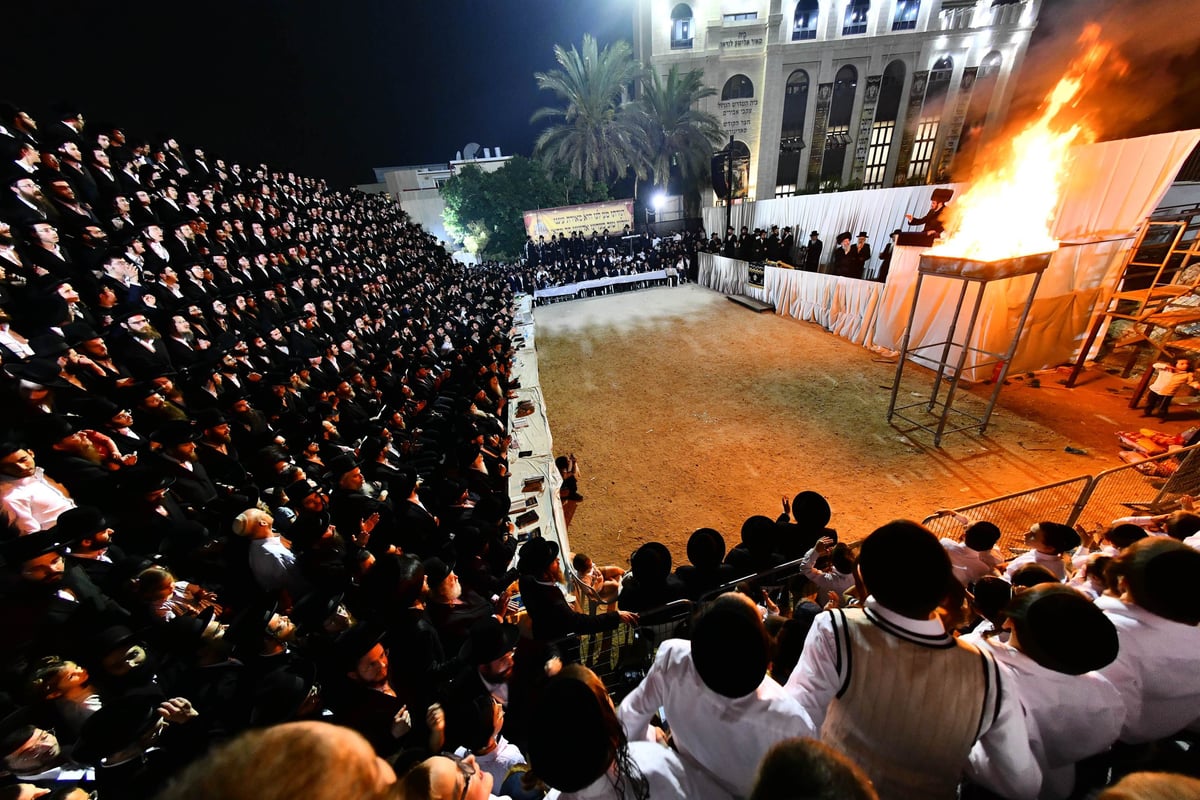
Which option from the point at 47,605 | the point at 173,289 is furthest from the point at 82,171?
the point at 47,605

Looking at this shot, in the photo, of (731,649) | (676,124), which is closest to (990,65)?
(676,124)

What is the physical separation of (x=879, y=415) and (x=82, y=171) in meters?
15.7

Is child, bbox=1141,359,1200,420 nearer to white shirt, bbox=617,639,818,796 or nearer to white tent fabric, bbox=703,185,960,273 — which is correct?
white tent fabric, bbox=703,185,960,273

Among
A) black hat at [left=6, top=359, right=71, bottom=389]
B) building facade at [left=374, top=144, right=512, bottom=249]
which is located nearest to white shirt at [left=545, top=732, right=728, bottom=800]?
black hat at [left=6, top=359, right=71, bottom=389]

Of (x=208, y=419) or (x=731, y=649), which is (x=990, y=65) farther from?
(x=208, y=419)

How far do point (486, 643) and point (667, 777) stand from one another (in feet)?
4.46

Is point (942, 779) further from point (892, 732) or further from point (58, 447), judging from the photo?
point (58, 447)

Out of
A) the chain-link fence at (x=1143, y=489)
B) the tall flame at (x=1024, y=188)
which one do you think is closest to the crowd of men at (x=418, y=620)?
the chain-link fence at (x=1143, y=489)

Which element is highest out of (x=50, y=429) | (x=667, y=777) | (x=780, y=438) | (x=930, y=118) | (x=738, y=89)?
(x=738, y=89)

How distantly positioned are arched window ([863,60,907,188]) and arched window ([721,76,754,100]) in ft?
31.0

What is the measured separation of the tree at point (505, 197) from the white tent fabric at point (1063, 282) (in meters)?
21.2

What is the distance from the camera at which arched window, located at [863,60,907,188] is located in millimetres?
29750

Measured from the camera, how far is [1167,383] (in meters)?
6.37

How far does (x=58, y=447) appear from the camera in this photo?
372cm
